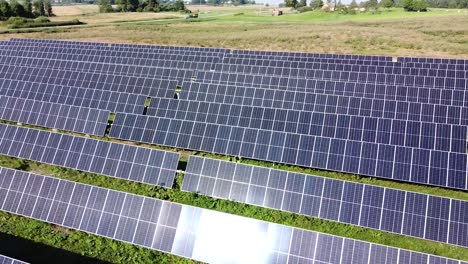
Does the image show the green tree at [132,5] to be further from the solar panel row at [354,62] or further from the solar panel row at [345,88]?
the solar panel row at [345,88]

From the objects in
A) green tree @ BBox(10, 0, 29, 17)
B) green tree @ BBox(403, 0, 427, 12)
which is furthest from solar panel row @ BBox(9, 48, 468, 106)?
green tree @ BBox(403, 0, 427, 12)

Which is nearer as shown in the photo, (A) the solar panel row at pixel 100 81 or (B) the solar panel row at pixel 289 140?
(B) the solar panel row at pixel 289 140

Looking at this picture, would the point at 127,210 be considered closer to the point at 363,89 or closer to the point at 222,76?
the point at 222,76

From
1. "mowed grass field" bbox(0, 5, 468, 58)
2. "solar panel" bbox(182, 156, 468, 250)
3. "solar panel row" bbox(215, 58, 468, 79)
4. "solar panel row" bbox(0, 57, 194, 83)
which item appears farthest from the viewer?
"mowed grass field" bbox(0, 5, 468, 58)

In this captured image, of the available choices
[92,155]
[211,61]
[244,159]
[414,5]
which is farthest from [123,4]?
[244,159]

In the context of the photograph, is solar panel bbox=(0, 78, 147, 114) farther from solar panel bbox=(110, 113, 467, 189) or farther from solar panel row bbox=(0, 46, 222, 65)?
solar panel row bbox=(0, 46, 222, 65)

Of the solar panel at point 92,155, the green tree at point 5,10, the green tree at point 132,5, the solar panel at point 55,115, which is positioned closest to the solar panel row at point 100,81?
the solar panel at point 55,115
